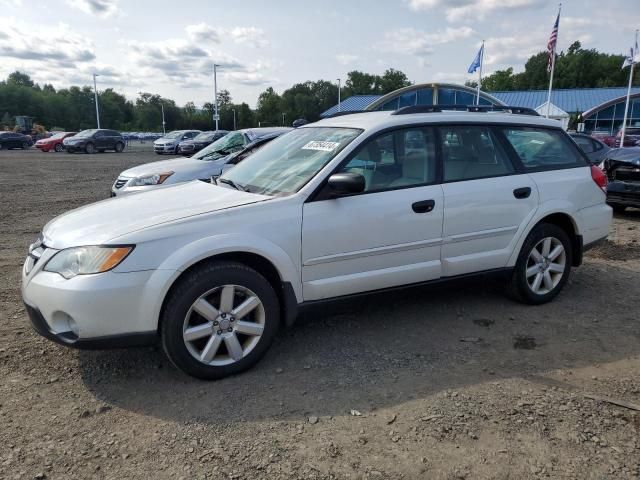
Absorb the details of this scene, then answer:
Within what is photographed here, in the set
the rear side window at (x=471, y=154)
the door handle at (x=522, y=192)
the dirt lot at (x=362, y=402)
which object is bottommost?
the dirt lot at (x=362, y=402)

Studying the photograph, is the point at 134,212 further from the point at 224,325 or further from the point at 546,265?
the point at 546,265

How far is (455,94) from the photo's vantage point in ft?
149

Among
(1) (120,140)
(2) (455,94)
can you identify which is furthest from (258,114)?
(1) (120,140)

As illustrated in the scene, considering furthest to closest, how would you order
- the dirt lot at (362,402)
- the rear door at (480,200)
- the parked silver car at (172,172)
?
the parked silver car at (172,172)
the rear door at (480,200)
the dirt lot at (362,402)

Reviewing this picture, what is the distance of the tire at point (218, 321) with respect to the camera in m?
3.07

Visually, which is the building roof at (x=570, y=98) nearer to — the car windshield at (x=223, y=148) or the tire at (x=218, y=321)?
the car windshield at (x=223, y=148)

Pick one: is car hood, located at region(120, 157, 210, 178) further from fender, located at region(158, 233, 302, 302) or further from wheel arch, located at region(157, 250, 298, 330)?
fender, located at region(158, 233, 302, 302)

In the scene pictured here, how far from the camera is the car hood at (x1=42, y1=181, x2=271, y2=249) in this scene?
3.14m

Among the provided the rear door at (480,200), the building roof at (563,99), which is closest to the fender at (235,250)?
the rear door at (480,200)

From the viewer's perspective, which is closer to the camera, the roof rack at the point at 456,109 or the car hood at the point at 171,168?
the roof rack at the point at 456,109

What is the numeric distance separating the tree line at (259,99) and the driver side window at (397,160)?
3578 inches

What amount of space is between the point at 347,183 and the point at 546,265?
231 centimetres

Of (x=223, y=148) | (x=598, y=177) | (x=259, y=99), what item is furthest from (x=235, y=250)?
(x=259, y=99)

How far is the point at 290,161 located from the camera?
3992mm
